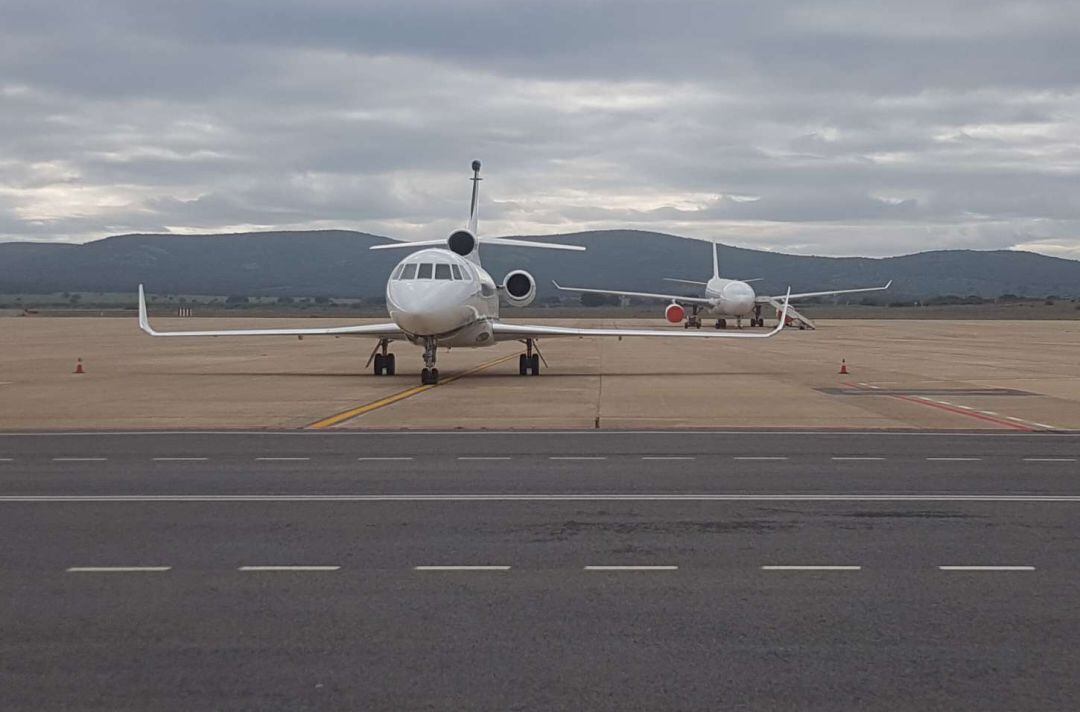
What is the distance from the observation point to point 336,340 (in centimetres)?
6669

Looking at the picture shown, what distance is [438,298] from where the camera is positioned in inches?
1144

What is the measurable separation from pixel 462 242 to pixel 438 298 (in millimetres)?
8500

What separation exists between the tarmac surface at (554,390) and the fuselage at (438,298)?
4.50ft
